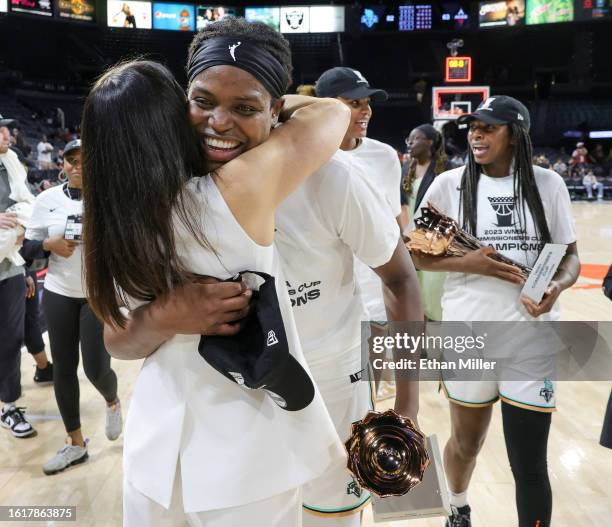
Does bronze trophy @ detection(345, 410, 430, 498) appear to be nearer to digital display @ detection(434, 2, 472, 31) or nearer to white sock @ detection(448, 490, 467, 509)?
white sock @ detection(448, 490, 467, 509)

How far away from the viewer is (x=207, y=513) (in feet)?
3.40

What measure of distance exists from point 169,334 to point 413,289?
639 mm

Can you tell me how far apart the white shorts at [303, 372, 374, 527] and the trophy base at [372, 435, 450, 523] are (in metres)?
0.22

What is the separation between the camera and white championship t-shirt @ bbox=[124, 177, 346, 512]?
3.31 ft

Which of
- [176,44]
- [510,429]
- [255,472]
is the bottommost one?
[510,429]

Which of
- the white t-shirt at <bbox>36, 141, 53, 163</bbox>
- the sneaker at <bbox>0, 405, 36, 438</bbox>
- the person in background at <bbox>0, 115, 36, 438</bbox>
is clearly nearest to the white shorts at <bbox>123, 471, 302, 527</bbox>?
the person in background at <bbox>0, 115, 36, 438</bbox>

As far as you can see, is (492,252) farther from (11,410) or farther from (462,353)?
(11,410)

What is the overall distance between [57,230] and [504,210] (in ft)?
7.42

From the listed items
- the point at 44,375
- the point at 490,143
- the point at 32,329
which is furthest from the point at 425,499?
the point at 44,375

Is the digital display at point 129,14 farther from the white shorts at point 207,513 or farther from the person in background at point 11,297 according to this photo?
the white shorts at point 207,513

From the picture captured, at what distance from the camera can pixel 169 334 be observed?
1.04m

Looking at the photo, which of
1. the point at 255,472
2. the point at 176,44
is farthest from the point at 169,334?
the point at 176,44

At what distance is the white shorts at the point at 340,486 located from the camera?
1.56 meters

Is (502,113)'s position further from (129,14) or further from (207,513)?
(129,14)
